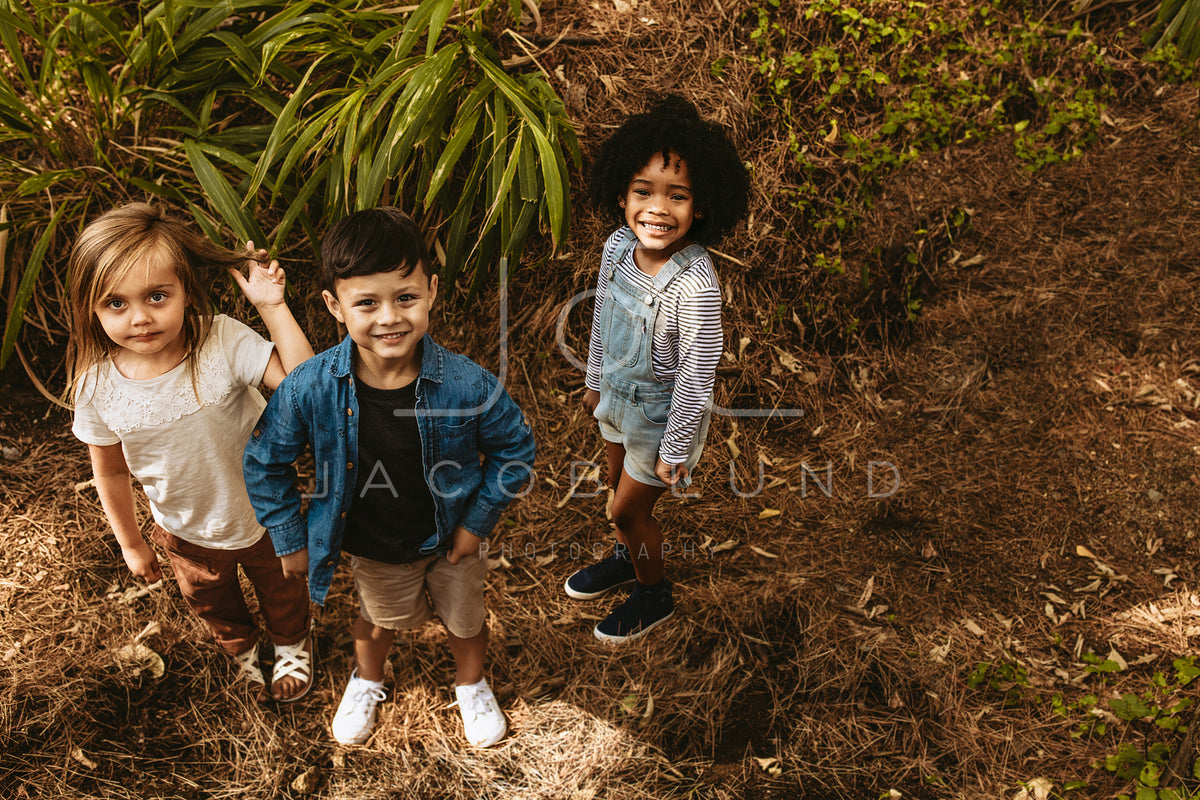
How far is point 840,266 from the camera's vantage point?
284 cm

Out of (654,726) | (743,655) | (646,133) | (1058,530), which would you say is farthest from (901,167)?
(654,726)

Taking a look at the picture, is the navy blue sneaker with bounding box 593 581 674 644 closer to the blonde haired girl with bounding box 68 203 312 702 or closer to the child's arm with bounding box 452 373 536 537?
the child's arm with bounding box 452 373 536 537

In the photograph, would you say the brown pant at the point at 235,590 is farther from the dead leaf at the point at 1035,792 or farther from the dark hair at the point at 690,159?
the dead leaf at the point at 1035,792

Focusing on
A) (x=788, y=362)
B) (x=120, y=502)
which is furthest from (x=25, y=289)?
(x=788, y=362)

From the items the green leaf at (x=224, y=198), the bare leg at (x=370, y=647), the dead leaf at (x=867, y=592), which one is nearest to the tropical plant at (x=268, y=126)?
the green leaf at (x=224, y=198)

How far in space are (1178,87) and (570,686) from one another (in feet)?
10.8

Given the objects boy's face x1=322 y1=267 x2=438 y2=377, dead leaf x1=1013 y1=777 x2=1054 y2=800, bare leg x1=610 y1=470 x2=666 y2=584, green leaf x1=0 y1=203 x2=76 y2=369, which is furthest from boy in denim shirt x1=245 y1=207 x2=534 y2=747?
dead leaf x1=1013 y1=777 x2=1054 y2=800

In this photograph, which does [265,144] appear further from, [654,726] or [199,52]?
[654,726]

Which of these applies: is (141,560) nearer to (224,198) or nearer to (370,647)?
(370,647)

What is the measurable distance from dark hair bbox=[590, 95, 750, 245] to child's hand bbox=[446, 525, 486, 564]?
2.86 feet

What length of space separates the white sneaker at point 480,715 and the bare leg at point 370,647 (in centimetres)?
24

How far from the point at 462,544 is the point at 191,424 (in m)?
0.66

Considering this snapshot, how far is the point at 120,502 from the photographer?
1.85 metres

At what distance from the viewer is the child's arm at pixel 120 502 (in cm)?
177
